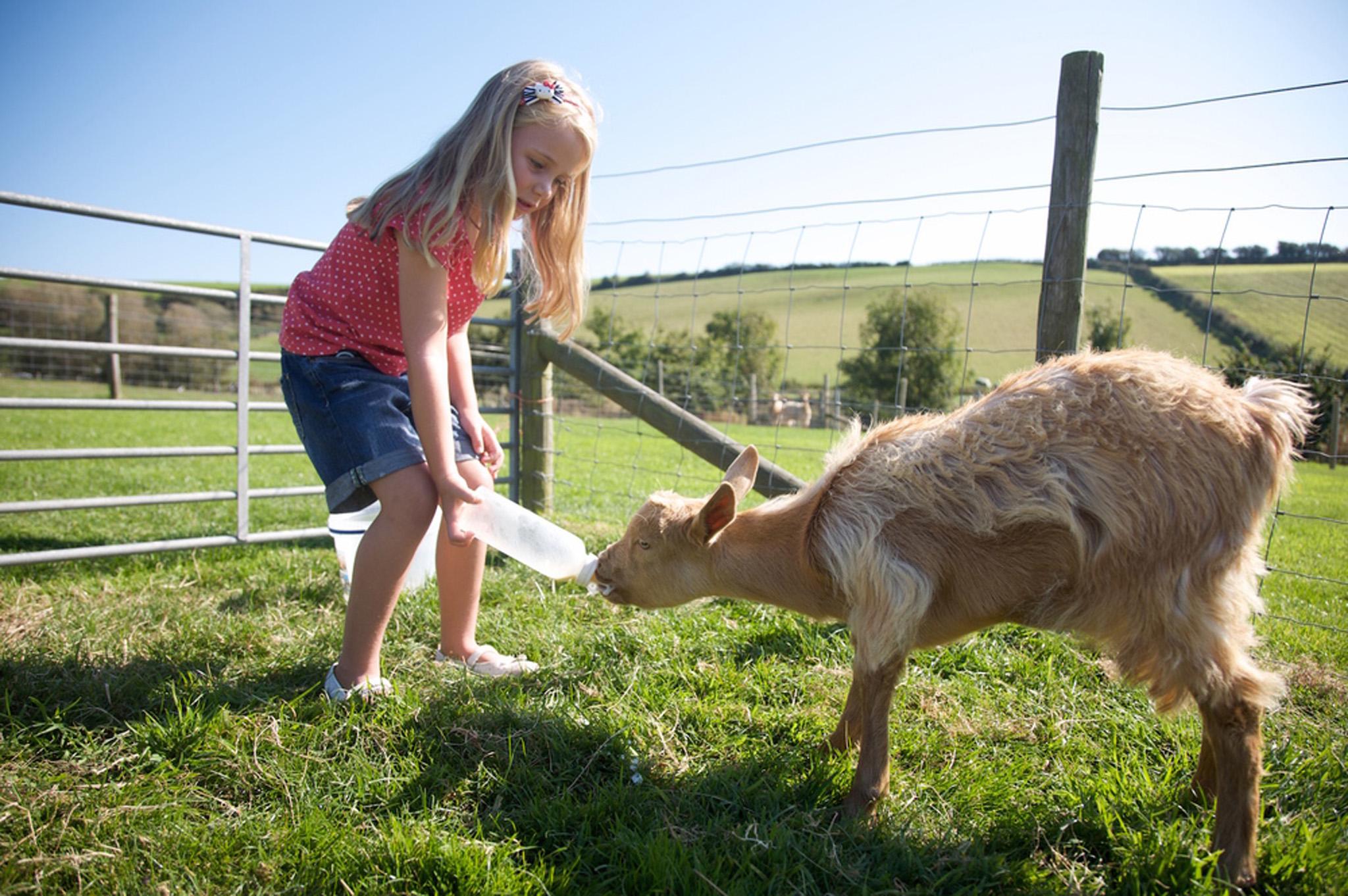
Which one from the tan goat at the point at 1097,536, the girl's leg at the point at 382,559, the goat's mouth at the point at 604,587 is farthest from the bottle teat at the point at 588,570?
the tan goat at the point at 1097,536

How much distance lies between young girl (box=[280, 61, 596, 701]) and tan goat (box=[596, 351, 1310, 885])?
1623mm

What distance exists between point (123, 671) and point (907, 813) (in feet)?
10.8

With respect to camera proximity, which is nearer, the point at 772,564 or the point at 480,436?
the point at 772,564

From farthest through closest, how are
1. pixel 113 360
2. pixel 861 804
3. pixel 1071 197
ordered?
pixel 113 360 < pixel 1071 197 < pixel 861 804

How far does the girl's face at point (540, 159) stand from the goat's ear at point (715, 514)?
1404 millimetres

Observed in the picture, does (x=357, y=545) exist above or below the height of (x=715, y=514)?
below

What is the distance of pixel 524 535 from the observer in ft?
11.8

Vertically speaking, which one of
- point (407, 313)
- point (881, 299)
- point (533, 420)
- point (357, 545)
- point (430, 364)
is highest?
point (881, 299)

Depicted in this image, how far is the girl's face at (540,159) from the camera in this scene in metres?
3.11

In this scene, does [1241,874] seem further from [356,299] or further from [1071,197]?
[356,299]

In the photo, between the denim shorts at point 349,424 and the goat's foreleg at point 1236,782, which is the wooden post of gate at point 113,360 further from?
the goat's foreleg at point 1236,782

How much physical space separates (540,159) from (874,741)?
8.20 ft

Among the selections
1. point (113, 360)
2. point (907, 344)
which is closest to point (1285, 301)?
point (907, 344)

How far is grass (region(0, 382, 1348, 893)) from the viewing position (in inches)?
92.7
